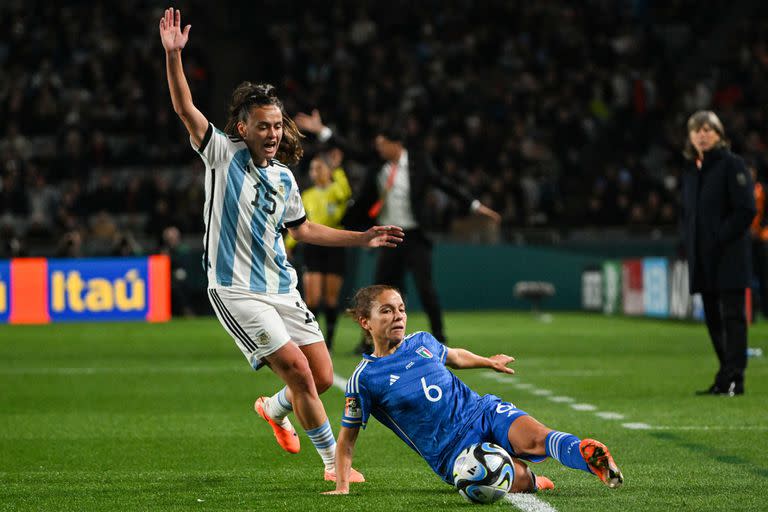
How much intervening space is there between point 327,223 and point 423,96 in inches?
589

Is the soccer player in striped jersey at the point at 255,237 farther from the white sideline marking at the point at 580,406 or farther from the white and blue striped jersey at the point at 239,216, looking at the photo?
the white sideline marking at the point at 580,406

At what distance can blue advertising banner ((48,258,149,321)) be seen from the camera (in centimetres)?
2231

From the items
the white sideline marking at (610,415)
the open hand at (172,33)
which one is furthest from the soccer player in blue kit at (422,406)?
the white sideline marking at (610,415)

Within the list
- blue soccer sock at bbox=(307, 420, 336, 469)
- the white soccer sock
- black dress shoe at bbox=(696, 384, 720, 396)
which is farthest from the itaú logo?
blue soccer sock at bbox=(307, 420, 336, 469)

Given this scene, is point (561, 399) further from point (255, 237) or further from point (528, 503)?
point (528, 503)

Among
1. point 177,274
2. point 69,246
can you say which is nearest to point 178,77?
point 69,246

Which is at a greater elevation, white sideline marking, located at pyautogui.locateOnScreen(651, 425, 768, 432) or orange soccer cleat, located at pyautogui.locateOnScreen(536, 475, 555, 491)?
orange soccer cleat, located at pyautogui.locateOnScreen(536, 475, 555, 491)

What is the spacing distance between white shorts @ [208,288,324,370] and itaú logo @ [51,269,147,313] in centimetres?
1659

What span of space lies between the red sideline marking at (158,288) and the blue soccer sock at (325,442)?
16.5 m

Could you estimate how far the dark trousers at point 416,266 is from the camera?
13828 mm

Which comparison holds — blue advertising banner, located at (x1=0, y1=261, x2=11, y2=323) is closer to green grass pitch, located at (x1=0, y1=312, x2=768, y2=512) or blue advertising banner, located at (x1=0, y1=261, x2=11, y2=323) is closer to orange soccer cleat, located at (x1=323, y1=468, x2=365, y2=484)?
green grass pitch, located at (x1=0, y1=312, x2=768, y2=512)

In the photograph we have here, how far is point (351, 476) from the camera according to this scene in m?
6.11

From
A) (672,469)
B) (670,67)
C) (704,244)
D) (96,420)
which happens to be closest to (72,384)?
(96,420)

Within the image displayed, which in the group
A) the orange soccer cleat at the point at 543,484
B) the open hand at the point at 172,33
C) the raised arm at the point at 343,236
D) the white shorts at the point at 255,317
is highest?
the open hand at the point at 172,33
